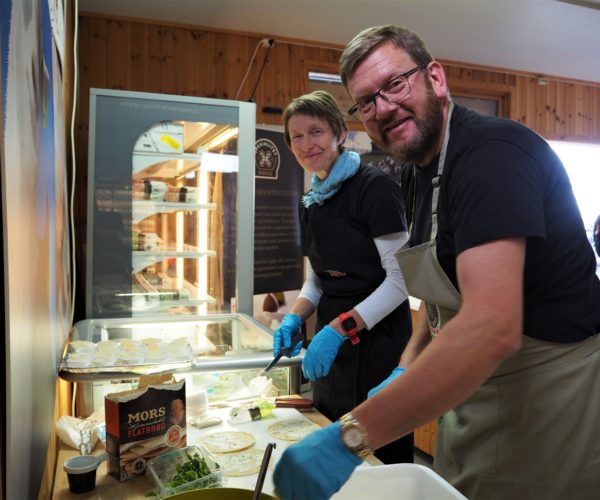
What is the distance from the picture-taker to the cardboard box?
1270 mm

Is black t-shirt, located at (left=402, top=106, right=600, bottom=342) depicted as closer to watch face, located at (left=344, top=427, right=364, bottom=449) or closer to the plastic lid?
watch face, located at (left=344, top=427, right=364, bottom=449)

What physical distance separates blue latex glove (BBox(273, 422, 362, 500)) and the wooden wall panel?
293cm

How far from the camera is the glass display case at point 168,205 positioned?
294 centimetres

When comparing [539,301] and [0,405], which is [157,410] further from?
[539,301]

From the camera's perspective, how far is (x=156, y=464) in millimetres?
1267

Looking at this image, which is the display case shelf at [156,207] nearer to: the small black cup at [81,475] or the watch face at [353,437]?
the small black cup at [81,475]

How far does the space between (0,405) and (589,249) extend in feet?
3.89

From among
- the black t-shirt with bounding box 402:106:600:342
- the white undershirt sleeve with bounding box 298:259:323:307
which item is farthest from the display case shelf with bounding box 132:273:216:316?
the black t-shirt with bounding box 402:106:600:342

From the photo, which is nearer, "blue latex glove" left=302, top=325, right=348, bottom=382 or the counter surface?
the counter surface

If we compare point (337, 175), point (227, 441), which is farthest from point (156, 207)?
point (227, 441)

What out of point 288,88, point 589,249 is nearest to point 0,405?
point 589,249

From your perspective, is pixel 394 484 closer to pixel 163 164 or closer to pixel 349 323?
pixel 349 323

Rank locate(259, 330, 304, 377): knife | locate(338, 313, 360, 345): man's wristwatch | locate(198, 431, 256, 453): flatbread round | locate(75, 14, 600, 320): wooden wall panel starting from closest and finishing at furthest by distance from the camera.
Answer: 1. locate(198, 431, 256, 453): flatbread round
2. locate(259, 330, 304, 377): knife
3. locate(338, 313, 360, 345): man's wristwatch
4. locate(75, 14, 600, 320): wooden wall panel

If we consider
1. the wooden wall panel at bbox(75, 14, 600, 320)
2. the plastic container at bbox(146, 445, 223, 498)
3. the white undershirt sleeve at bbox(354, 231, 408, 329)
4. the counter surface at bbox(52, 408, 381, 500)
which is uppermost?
the wooden wall panel at bbox(75, 14, 600, 320)
